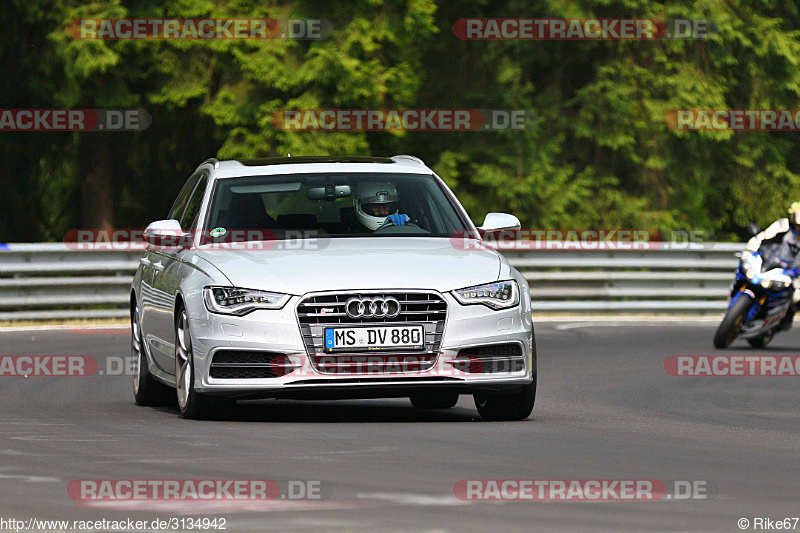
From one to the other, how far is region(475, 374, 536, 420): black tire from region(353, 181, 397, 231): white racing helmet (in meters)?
1.29

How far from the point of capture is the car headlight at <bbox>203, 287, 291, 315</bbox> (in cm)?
1036

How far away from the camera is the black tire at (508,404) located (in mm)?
10922

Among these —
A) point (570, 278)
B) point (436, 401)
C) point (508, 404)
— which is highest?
point (508, 404)

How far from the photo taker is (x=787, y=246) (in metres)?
19.8

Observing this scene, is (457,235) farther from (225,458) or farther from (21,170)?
(21,170)

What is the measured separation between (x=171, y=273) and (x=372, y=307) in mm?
1734

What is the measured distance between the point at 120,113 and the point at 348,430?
21.5 meters
